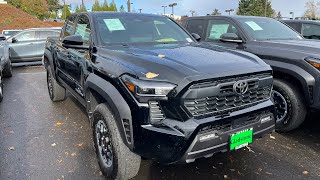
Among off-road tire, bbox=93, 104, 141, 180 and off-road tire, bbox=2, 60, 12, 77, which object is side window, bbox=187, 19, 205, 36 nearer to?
off-road tire, bbox=93, 104, 141, 180

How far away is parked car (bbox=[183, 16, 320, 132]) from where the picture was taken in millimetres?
4000

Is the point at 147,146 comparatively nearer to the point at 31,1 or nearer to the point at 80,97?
the point at 80,97

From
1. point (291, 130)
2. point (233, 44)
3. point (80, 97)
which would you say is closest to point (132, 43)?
point (80, 97)

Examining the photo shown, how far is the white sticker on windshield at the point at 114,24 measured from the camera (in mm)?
3867

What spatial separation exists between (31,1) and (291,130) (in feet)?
178

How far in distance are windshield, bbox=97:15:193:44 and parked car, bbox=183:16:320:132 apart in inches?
49.2

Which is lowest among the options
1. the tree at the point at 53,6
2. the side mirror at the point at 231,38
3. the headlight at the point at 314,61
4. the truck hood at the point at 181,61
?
the headlight at the point at 314,61

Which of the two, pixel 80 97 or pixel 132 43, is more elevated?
pixel 132 43

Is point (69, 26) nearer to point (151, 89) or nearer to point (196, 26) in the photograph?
point (196, 26)

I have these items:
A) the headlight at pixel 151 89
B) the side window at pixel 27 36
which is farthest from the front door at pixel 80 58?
the side window at pixel 27 36

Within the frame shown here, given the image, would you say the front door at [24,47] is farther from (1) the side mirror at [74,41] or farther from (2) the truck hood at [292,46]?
(2) the truck hood at [292,46]

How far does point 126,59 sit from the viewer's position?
3.02m

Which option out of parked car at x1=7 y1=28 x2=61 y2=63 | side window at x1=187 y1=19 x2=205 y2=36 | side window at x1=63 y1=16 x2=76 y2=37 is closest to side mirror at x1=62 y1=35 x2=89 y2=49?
side window at x1=63 y1=16 x2=76 y2=37

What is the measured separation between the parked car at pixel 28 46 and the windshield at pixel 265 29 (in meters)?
8.45
